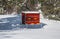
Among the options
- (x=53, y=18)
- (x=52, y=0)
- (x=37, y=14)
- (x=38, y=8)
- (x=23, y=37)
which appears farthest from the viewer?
(x=38, y=8)

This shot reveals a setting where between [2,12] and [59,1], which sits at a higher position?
[59,1]

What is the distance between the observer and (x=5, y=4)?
25969 millimetres

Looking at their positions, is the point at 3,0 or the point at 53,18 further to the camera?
the point at 3,0

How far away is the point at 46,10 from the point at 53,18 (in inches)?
107

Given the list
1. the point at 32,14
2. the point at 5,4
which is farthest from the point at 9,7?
the point at 32,14

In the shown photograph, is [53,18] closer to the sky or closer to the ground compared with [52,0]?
closer to the ground

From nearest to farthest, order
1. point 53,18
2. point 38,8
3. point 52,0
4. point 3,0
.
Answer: point 53,18 → point 52,0 → point 38,8 → point 3,0

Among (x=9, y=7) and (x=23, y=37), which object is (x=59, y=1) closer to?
(x=9, y=7)

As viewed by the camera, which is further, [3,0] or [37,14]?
[3,0]

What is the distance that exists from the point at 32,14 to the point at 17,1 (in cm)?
1305

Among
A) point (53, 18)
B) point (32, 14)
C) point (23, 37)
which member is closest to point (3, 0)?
point (53, 18)

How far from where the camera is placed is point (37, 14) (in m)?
13.4

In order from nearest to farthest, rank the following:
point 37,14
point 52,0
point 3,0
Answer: point 37,14 < point 52,0 < point 3,0

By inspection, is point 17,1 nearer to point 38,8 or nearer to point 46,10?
point 38,8
